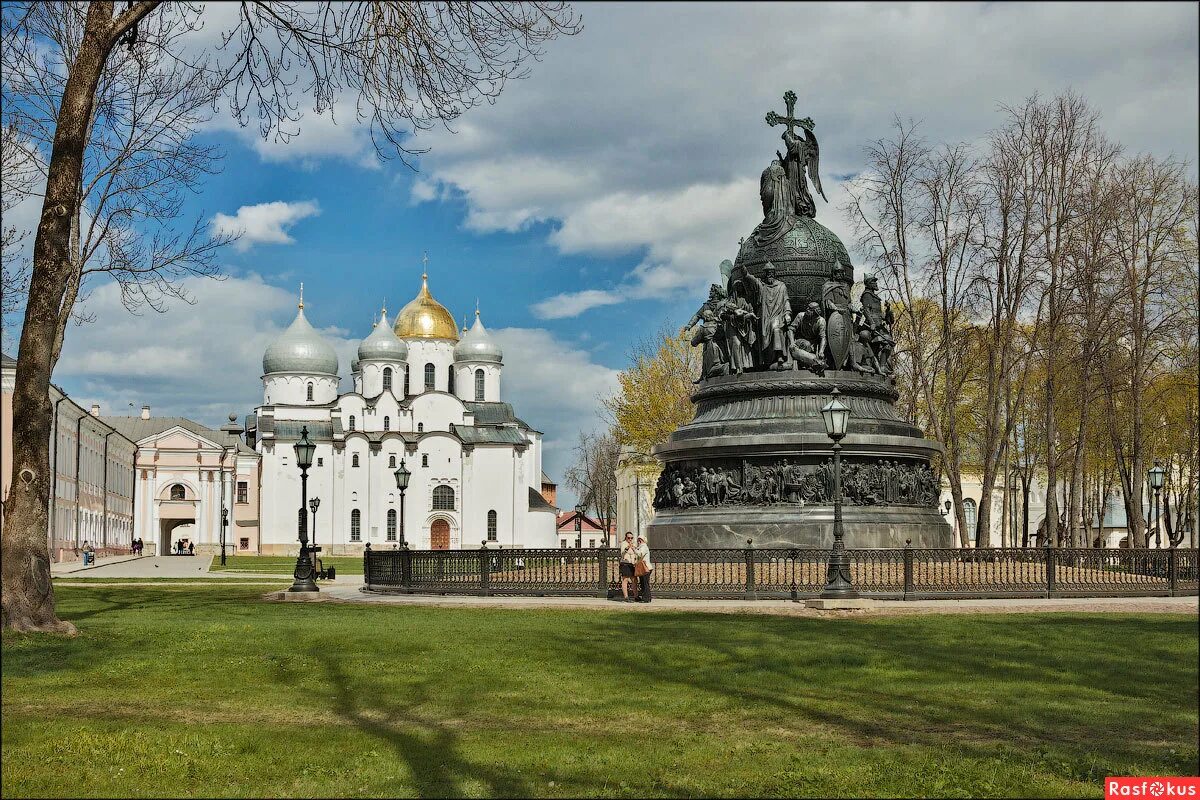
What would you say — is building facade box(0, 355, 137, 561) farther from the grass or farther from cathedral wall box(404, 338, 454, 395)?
the grass

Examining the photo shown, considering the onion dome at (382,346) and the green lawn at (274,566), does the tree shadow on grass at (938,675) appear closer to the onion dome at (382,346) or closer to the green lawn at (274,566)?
the green lawn at (274,566)

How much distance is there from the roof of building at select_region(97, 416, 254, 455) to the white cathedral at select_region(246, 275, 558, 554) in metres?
3.71

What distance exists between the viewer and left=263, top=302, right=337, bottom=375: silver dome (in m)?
102

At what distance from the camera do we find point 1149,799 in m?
5.73

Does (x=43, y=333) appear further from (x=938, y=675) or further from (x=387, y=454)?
(x=387, y=454)

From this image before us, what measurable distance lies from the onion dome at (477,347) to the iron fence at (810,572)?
83.3m

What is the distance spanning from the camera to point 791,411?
27828 mm

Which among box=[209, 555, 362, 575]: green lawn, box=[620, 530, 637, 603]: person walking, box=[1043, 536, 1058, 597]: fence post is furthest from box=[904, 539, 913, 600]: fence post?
box=[209, 555, 362, 575]: green lawn

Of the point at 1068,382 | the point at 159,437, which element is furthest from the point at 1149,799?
the point at 159,437

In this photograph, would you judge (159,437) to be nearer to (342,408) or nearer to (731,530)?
(342,408)

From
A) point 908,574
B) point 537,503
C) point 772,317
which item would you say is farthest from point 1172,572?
point 537,503

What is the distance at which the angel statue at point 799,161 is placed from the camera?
30250 millimetres

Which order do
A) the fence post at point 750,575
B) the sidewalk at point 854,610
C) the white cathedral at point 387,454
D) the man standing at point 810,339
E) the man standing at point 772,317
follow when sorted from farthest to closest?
the white cathedral at point 387,454 < the man standing at point 772,317 < the man standing at point 810,339 < the fence post at point 750,575 < the sidewalk at point 854,610

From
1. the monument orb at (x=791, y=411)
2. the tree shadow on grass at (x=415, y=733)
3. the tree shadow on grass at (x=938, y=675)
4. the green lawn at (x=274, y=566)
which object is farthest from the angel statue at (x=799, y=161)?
the green lawn at (x=274, y=566)
